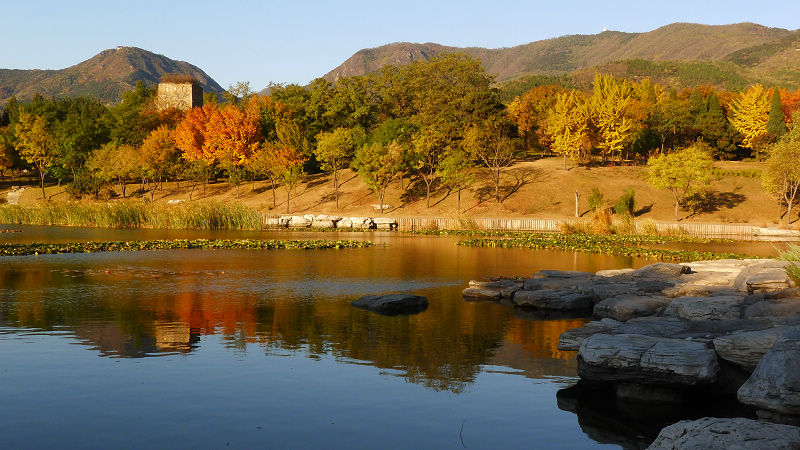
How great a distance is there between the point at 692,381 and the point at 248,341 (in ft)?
35.0

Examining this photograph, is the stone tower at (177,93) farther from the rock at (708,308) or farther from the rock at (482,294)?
the rock at (708,308)

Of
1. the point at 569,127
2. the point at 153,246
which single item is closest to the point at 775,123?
the point at 569,127

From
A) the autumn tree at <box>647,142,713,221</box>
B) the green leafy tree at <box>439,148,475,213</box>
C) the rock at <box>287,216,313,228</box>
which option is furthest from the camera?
the green leafy tree at <box>439,148,475,213</box>

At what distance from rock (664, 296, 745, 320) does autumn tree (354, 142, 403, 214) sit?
5758 cm

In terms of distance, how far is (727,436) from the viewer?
8.81m

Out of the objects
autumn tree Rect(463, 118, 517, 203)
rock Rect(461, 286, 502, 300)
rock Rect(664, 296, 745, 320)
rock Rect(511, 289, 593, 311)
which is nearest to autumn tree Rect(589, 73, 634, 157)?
autumn tree Rect(463, 118, 517, 203)

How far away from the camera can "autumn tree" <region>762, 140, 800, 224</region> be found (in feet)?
211

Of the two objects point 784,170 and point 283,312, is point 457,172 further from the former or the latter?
point 283,312

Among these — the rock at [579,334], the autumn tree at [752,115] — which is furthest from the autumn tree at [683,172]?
the rock at [579,334]

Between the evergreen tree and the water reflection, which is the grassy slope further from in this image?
the water reflection

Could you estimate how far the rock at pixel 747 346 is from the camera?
12812 mm

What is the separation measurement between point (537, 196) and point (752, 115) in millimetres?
46627

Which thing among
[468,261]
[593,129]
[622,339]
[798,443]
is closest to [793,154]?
[593,129]

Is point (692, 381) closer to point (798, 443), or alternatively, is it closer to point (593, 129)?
point (798, 443)
